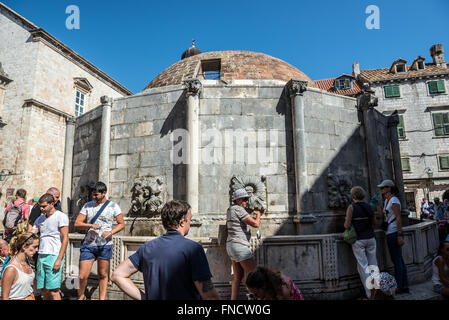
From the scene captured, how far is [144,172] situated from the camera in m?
7.91

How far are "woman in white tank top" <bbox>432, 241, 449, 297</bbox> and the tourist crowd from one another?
2 centimetres

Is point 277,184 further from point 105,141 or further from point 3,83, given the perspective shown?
point 3,83

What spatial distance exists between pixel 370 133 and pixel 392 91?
924 inches

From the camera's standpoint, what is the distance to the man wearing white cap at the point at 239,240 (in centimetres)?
422

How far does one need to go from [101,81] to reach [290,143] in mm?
24370

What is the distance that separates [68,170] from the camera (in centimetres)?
987

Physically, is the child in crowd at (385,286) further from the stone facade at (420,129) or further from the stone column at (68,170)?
the stone facade at (420,129)

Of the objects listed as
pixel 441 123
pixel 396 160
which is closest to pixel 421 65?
pixel 441 123

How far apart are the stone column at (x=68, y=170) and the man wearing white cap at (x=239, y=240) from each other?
24.2 ft

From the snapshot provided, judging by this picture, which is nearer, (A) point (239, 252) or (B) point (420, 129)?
(A) point (239, 252)

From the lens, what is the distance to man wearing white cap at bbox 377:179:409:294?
5043 millimetres

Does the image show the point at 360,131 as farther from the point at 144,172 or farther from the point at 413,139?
the point at 413,139

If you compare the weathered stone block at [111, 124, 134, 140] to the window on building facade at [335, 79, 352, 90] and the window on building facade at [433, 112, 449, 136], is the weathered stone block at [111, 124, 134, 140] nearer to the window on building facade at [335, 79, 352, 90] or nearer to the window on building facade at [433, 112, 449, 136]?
the window on building facade at [335, 79, 352, 90]
